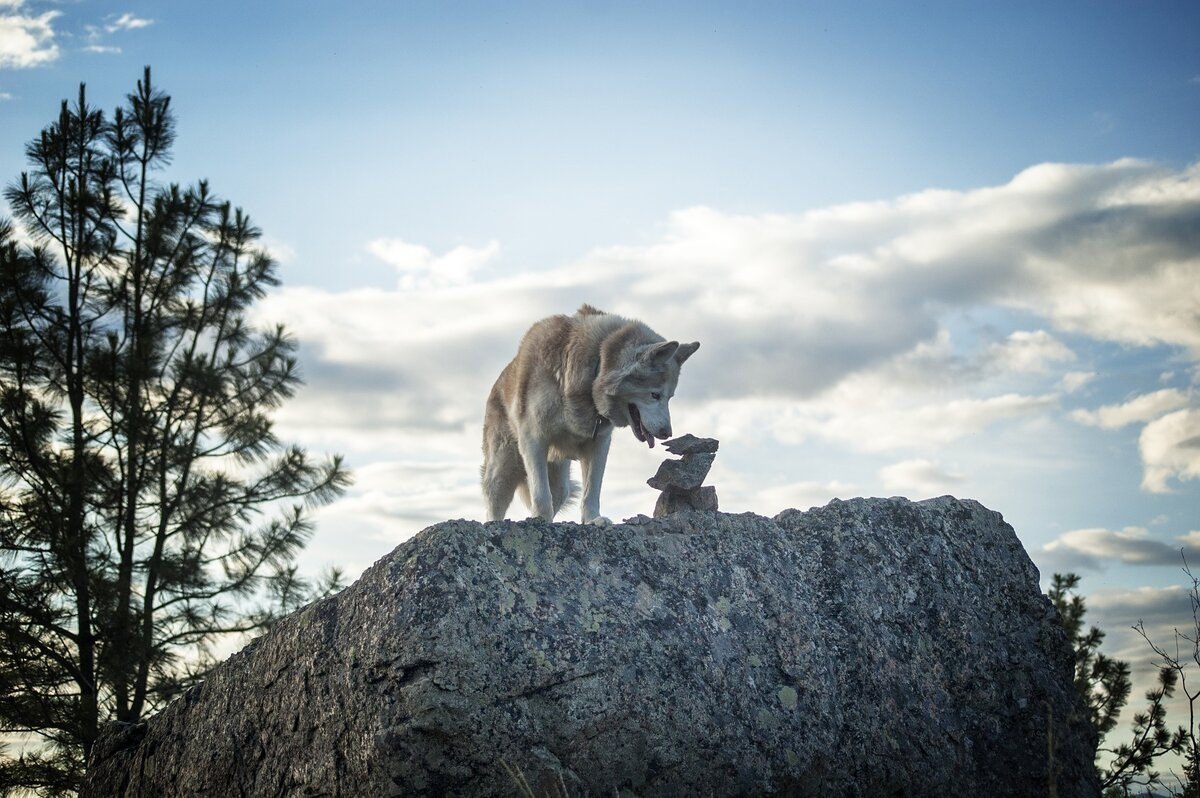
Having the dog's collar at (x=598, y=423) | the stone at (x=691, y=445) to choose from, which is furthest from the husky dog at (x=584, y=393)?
the stone at (x=691, y=445)

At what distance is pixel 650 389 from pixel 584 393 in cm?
53

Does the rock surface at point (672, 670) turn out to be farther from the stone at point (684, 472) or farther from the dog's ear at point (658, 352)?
the dog's ear at point (658, 352)

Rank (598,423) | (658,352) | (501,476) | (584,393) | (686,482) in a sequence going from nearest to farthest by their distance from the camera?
(686,482) → (658,352) → (584,393) → (598,423) → (501,476)

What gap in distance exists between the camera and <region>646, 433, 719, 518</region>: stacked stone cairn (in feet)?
17.1

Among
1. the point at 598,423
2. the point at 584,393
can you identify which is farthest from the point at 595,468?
the point at 584,393

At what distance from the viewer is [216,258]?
15820 mm

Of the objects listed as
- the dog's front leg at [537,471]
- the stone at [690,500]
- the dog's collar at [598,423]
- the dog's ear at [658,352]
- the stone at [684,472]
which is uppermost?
the dog's ear at [658,352]

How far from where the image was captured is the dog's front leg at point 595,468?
310 inches

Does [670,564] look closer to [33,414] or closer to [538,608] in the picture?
[538,608]

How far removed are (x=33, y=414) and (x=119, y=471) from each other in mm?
1288

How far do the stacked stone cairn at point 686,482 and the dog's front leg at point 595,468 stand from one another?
8.40 feet

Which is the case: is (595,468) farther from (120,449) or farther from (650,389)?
(120,449)

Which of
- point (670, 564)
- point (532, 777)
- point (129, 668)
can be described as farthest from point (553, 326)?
point (129, 668)

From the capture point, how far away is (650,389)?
24.6 ft
